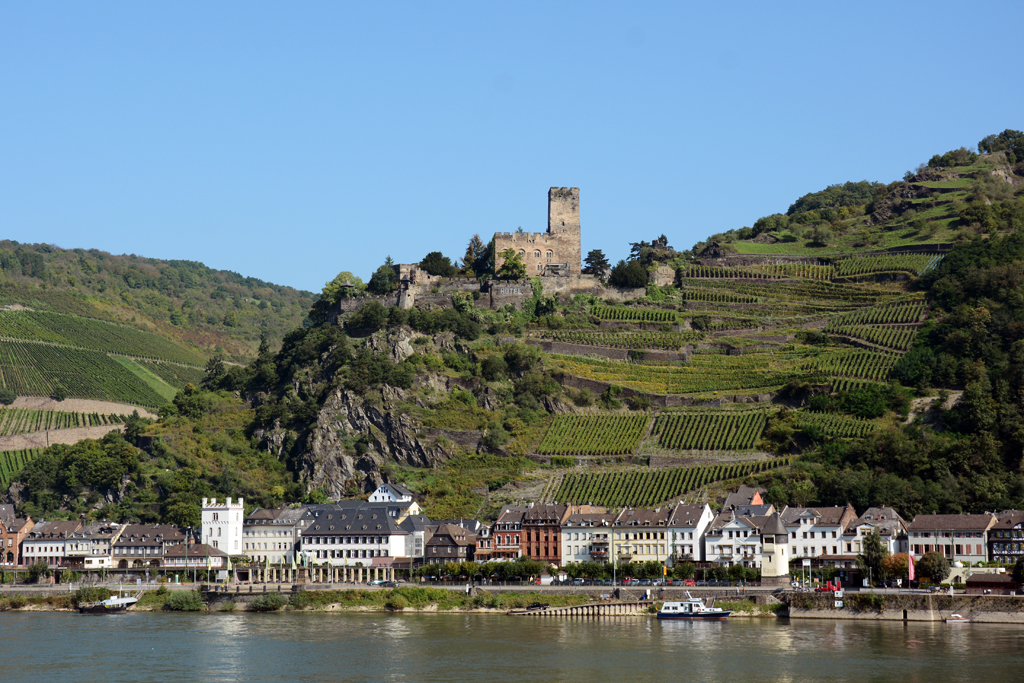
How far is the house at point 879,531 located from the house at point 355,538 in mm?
26646

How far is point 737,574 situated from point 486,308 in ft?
149

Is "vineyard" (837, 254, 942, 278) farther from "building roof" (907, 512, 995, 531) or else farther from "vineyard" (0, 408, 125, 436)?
"vineyard" (0, 408, 125, 436)

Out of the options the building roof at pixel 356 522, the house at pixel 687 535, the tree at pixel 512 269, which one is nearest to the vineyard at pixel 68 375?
the tree at pixel 512 269

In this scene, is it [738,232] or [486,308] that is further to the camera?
[738,232]

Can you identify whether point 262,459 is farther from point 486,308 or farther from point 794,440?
point 794,440

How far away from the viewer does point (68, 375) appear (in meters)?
139

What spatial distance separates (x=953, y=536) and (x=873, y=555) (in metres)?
7.01

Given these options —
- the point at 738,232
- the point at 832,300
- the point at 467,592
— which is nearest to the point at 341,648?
the point at 467,592

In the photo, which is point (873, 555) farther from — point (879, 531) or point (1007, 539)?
point (1007, 539)

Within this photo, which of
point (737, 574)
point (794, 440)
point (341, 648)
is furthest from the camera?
point (794, 440)

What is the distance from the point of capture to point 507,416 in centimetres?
10075

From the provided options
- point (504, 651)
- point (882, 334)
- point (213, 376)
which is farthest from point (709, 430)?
point (213, 376)

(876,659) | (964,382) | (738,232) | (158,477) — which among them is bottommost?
(876,659)

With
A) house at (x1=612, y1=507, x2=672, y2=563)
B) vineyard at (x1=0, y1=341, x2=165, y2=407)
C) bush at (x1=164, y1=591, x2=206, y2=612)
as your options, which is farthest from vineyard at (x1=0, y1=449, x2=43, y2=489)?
house at (x1=612, y1=507, x2=672, y2=563)
